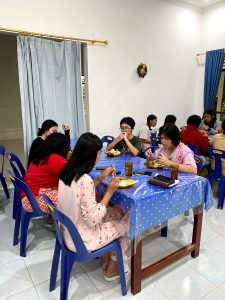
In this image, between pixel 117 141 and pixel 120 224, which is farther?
pixel 117 141

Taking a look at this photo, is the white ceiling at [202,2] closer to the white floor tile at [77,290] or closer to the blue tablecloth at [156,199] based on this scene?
the blue tablecloth at [156,199]

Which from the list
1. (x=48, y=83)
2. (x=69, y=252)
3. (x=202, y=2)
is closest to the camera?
(x=69, y=252)

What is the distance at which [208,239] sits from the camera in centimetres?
234

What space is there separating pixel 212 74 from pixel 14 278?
4953mm

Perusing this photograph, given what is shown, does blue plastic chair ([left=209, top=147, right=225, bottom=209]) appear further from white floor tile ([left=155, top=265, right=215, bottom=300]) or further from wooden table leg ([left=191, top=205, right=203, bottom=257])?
white floor tile ([left=155, top=265, right=215, bottom=300])

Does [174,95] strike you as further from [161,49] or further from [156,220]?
[156,220]

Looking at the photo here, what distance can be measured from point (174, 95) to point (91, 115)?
208 cm

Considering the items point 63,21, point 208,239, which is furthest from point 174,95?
point 208,239

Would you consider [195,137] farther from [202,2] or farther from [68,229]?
[202,2]

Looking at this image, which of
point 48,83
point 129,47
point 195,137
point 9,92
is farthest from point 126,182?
point 9,92

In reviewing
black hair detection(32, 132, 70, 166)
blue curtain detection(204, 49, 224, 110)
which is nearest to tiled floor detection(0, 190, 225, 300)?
black hair detection(32, 132, 70, 166)

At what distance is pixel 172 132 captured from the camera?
212cm

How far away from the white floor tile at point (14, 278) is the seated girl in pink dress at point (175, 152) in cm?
146

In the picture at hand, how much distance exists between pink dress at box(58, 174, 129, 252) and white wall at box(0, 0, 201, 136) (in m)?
2.61
